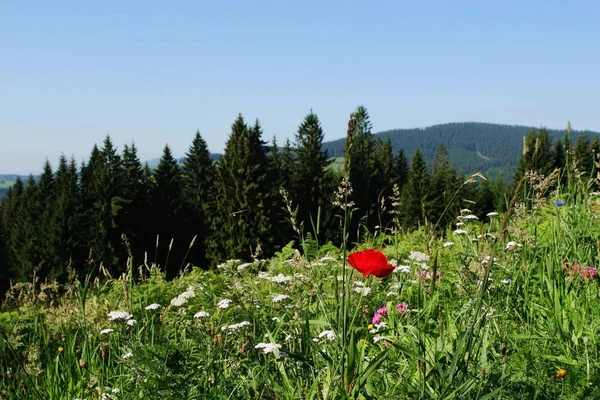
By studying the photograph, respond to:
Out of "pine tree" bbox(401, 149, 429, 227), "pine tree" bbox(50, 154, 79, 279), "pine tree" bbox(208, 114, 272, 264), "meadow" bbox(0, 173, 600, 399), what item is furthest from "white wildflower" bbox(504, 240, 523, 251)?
"pine tree" bbox(401, 149, 429, 227)

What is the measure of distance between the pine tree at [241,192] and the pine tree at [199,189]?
2.80 meters

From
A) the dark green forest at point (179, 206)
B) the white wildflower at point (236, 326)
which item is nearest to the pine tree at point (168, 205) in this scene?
the dark green forest at point (179, 206)

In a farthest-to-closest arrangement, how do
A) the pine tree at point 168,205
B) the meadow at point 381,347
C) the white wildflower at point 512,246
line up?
the pine tree at point 168,205 < the white wildflower at point 512,246 < the meadow at point 381,347

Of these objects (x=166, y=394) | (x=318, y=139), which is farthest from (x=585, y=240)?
(x=318, y=139)

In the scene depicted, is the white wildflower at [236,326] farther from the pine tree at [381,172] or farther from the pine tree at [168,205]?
the pine tree at [381,172]

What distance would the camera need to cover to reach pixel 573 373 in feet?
7.57

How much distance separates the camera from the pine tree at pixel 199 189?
4781 centimetres

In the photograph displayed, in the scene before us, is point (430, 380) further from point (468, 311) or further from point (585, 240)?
point (585, 240)

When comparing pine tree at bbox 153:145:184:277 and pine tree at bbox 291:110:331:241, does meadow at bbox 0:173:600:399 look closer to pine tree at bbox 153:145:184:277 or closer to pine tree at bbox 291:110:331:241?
pine tree at bbox 153:145:184:277

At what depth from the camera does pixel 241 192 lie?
43.3 meters

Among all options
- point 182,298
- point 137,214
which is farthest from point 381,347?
point 137,214

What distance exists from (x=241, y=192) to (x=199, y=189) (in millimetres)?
12420

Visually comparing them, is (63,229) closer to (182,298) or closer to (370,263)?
(182,298)

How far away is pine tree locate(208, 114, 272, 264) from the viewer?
41438mm
